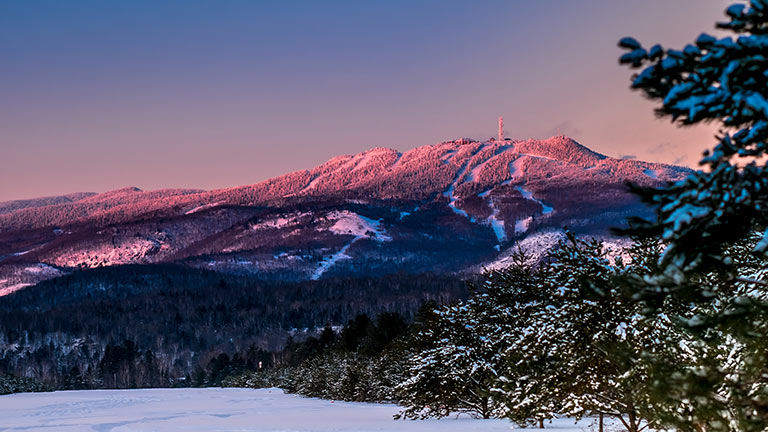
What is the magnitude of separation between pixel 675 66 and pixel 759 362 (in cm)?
284

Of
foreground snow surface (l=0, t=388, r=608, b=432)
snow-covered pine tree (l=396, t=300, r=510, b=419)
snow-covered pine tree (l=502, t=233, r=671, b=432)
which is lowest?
foreground snow surface (l=0, t=388, r=608, b=432)

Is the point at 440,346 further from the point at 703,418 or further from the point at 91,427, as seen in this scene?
the point at 703,418

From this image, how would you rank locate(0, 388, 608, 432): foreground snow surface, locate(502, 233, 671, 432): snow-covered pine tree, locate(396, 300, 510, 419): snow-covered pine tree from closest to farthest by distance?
locate(502, 233, 671, 432): snow-covered pine tree → locate(0, 388, 608, 432): foreground snow surface → locate(396, 300, 510, 419): snow-covered pine tree

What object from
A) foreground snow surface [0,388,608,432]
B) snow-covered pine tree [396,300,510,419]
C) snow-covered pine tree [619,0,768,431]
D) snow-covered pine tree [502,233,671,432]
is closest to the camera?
snow-covered pine tree [619,0,768,431]

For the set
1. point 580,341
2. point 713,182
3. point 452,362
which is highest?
point 713,182

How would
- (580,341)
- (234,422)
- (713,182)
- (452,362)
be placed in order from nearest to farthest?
(713,182) < (580,341) < (452,362) < (234,422)

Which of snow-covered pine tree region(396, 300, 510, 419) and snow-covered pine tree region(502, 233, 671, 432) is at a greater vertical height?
snow-covered pine tree region(502, 233, 671, 432)

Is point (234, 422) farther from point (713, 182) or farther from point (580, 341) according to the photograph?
point (713, 182)

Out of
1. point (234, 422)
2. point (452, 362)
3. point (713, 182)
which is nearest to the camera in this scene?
point (713, 182)

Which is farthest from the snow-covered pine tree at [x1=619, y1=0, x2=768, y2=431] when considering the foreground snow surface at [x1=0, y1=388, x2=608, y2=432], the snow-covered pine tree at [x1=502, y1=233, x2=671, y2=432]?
the foreground snow surface at [x1=0, y1=388, x2=608, y2=432]

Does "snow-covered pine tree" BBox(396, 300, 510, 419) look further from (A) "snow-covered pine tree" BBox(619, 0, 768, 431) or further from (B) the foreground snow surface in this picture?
(A) "snow-covered pine tree" BBox(619, 0, 768, 431)

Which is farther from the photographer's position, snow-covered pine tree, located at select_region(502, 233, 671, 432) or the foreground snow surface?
the foreground snow surface

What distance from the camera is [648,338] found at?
16.4 metres

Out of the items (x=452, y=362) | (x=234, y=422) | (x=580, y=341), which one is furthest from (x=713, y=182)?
(x=234, y=422)
